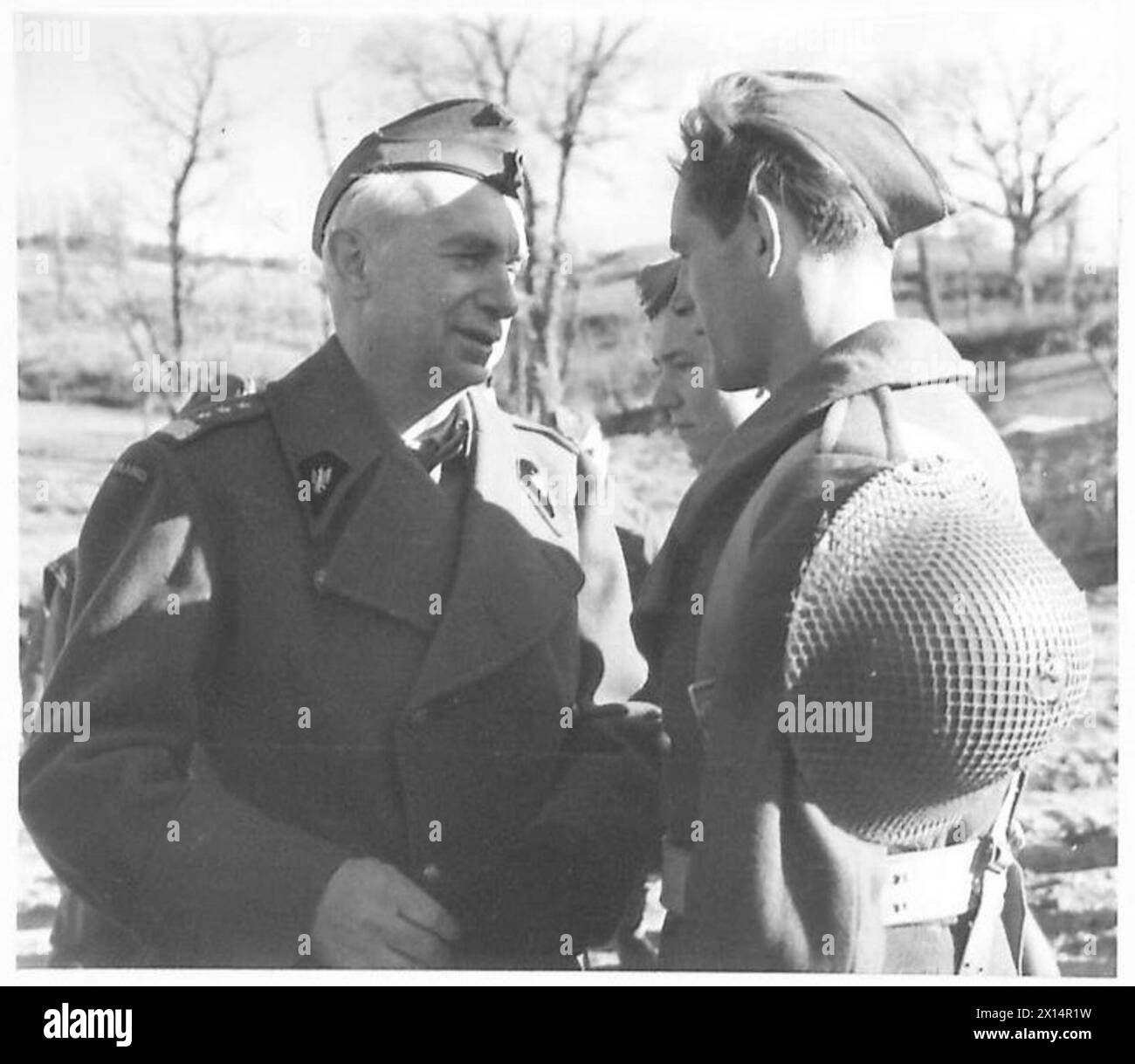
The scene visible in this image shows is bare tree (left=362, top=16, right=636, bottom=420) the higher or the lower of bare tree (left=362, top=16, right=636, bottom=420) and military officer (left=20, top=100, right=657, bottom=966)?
the higher

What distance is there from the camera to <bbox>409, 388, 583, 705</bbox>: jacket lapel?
494 cm

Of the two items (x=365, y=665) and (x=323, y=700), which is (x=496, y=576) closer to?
(x=365, y=665)

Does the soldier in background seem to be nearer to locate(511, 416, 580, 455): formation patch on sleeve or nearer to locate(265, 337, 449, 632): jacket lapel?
locate(511, 416, 580, 455): formation patch on sleeve

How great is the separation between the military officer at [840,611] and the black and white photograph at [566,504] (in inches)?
0.4

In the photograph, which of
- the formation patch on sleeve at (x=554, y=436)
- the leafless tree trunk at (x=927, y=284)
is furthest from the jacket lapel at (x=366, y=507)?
the leafless tree trunk at (x=927, y=284)

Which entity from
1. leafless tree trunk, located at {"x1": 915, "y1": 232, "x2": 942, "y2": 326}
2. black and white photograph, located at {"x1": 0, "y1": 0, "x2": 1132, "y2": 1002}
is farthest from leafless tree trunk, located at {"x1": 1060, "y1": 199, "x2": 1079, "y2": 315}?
leafless tree trunk, located at {"x1": 915, "y1": 232, "x2": 942, "y2": 326}

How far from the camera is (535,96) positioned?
520 cm

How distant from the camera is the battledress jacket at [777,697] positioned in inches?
183

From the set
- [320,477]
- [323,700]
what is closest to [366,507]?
[320,477]

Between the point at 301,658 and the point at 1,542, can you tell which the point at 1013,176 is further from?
the point at 1,542

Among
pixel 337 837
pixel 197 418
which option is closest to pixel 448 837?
pixel 337 837

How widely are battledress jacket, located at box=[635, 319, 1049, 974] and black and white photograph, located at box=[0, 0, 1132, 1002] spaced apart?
0.03 feet
